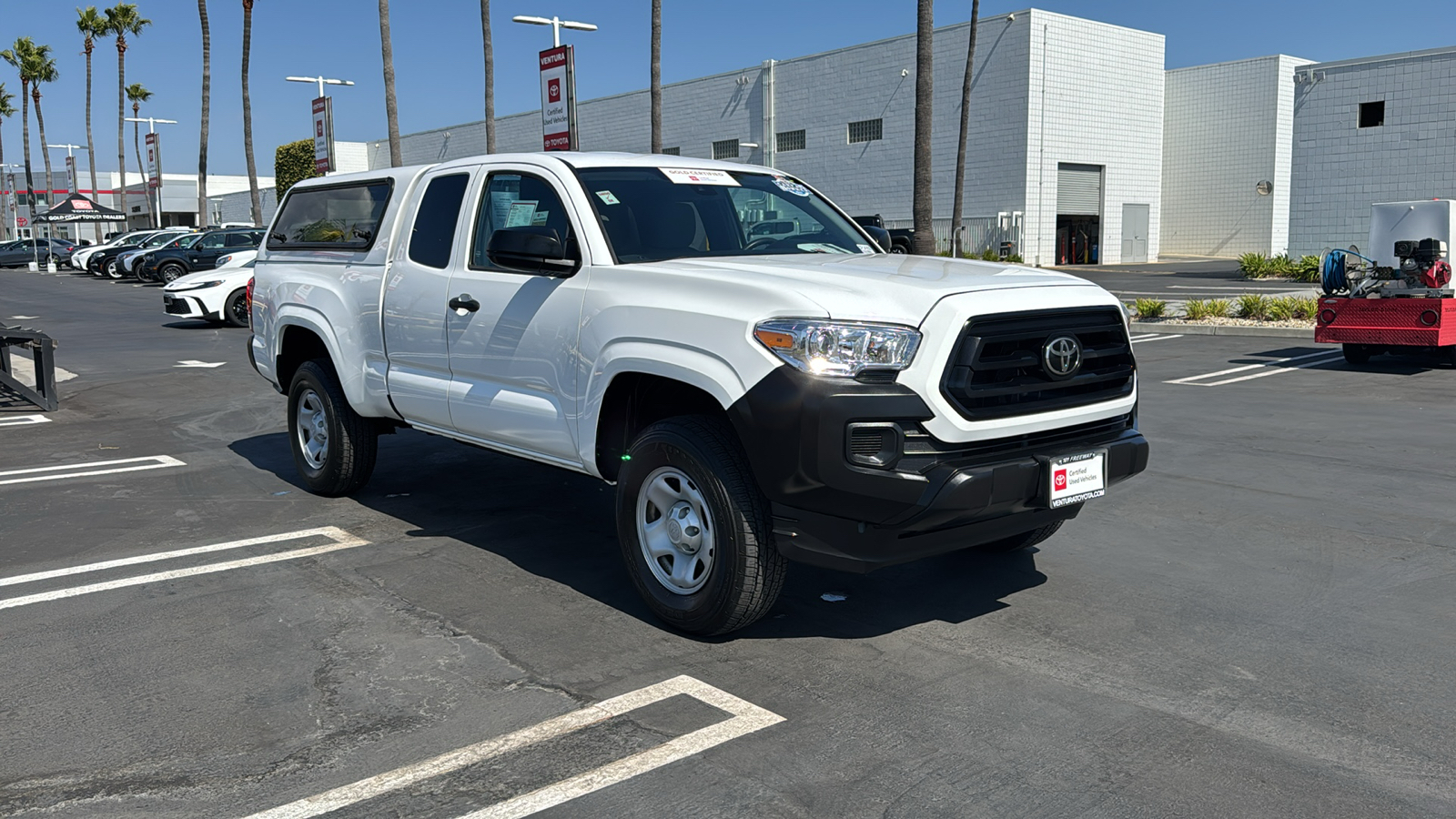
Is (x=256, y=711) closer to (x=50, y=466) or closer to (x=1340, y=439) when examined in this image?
(x=50, y=466)

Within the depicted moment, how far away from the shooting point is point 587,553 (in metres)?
5.98

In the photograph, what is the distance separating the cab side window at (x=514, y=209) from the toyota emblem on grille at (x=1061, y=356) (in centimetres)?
223

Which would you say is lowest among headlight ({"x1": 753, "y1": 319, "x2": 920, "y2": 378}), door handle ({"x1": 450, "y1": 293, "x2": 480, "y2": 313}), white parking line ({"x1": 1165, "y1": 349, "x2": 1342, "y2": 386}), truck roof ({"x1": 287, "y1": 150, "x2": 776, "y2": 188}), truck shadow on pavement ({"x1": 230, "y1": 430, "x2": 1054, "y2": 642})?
truck shadow on pavement ({"x1": 230, "y1": 430, "x2": 1054, "y2": 642})

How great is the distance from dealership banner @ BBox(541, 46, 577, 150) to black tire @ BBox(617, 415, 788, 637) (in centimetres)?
1441

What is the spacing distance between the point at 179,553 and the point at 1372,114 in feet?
115

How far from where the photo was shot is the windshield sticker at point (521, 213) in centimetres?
571

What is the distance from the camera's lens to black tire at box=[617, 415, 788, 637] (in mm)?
4363

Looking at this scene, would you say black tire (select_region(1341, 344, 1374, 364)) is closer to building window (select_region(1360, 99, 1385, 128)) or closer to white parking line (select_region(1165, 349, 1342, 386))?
white parking line (select_region(1165, 349, 1342, 386))

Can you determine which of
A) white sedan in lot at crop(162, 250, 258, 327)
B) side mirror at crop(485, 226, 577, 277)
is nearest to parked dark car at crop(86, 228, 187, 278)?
white sedan in lot at crop(162, 250, 258, 327)

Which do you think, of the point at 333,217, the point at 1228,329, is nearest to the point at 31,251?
the point at 1228,329

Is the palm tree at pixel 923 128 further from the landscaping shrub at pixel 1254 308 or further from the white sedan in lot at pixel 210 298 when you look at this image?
the white sedan in lot at pixel 210 298

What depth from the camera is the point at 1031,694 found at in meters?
4.11

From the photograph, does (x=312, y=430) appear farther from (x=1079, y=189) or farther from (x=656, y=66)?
(x=1079, y=189)

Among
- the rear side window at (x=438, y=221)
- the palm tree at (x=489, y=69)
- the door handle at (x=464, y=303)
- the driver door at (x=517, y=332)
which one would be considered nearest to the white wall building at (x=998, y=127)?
the palm tree at (x=489, y=69)
